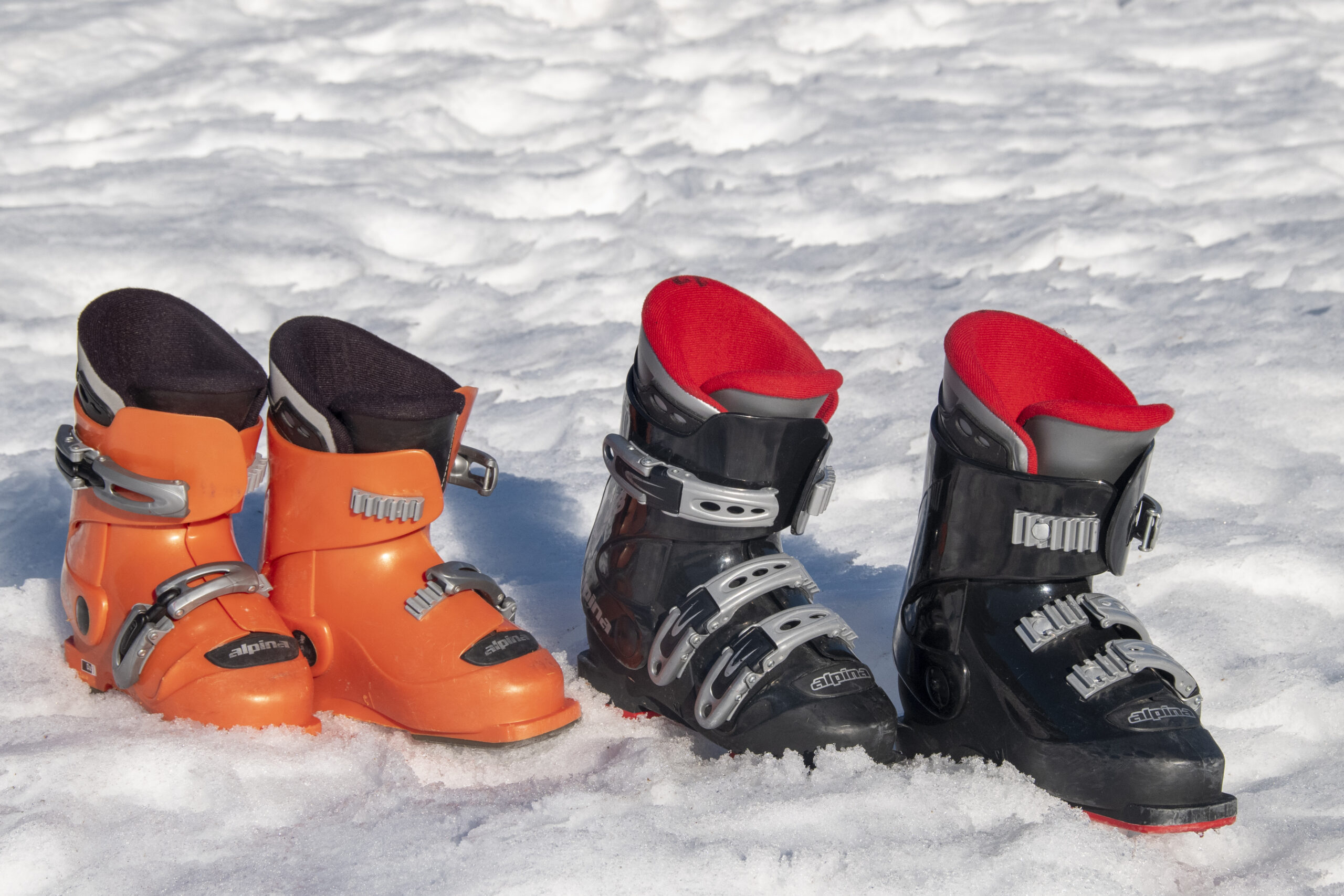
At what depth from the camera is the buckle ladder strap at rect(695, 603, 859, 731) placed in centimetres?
139

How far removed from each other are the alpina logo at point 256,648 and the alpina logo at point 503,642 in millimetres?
250

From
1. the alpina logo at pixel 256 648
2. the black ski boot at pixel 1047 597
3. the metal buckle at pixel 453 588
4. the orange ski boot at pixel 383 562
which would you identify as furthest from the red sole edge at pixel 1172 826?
the alpina logo at pixel 256 648

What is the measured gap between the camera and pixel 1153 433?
1346 mm

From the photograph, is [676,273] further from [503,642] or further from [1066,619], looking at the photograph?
[1066,619]

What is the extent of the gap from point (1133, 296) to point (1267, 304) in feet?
1.10

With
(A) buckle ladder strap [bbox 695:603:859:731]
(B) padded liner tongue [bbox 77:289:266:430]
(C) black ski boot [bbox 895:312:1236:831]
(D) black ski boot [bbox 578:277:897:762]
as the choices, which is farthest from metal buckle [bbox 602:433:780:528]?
(B) padded liner tongue [bbox 77:289:266:430]

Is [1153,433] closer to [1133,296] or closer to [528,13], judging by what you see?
[1133,296]

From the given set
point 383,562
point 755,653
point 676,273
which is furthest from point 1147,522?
point 676,273

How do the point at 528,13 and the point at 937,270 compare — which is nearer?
the point at 937,270

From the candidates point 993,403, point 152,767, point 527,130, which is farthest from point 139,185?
point 993,403

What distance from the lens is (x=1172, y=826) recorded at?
4.09 ft

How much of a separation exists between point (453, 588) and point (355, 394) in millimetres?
277

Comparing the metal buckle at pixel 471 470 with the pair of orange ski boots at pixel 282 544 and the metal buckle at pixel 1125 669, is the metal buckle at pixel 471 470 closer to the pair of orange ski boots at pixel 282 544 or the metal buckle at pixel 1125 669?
the pair of orange ski boots at pixel 282 544

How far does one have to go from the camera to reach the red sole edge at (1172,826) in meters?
1.25
